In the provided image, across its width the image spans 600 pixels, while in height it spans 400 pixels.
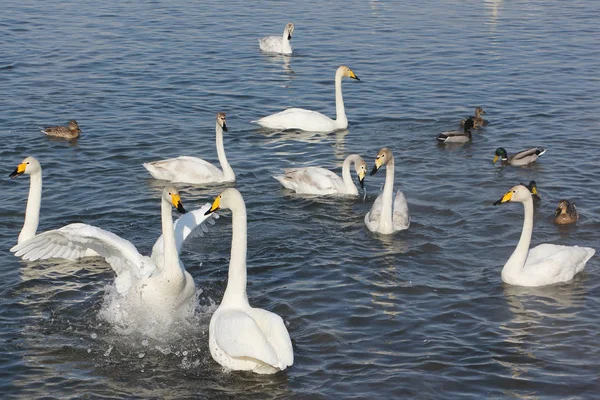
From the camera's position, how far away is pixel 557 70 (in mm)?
23156

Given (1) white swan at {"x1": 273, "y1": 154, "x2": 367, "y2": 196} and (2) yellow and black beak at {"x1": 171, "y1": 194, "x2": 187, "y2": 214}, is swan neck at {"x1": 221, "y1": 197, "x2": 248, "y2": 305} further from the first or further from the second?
(1) white swan at {"x1": 273, "y1": 154, "x2": 367, "y2": 196}

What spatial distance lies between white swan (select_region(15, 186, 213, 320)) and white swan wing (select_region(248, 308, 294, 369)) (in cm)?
113

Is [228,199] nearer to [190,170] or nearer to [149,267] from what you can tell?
[149,267]

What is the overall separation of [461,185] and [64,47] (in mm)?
13313

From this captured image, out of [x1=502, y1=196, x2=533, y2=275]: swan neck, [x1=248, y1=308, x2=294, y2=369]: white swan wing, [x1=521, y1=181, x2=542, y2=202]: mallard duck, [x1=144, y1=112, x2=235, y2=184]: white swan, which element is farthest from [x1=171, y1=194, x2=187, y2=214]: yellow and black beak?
[x1=521, y1=181, x2=542, y2=202]: mallard duck

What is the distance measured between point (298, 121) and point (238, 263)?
8.87 metres

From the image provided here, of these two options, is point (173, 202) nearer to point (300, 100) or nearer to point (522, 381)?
point (522, 381)

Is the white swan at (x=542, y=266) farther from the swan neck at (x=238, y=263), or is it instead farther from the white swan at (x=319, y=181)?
the white swan at (x=319, y=181)

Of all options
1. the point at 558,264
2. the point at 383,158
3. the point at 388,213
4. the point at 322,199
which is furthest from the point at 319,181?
the point at 558,264

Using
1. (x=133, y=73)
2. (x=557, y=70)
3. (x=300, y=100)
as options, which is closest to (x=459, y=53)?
(x=557, y=70)

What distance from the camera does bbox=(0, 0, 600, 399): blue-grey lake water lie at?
31.8 ft

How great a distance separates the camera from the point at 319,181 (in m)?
14.8

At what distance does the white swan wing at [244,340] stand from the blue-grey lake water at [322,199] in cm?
40

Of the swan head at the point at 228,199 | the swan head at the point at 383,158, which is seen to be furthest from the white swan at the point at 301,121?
the swan head at the point at 228,199
